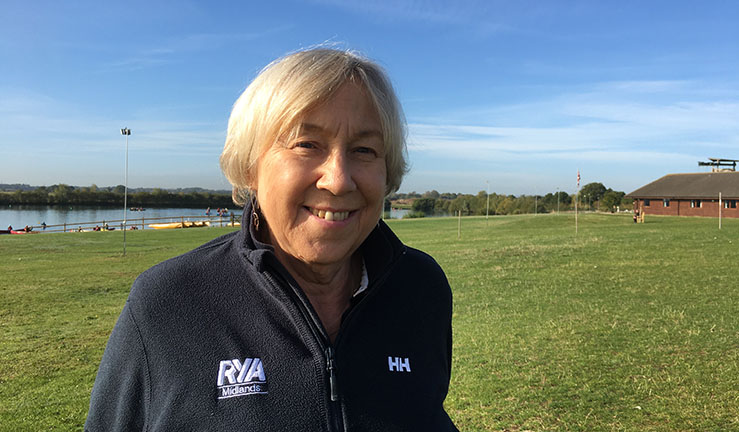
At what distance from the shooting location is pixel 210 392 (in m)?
1.42

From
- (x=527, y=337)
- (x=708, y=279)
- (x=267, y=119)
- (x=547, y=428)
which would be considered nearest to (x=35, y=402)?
(x=547, y=428)

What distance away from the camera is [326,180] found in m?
1.53

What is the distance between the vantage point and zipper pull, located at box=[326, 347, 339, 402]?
5.00 feet

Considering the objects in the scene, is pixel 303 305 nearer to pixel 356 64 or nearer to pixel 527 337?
pixel 356 64

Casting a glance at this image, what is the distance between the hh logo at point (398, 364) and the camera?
168 cm

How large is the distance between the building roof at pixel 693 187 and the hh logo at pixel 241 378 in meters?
62.9

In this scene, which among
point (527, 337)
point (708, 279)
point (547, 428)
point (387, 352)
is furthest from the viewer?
point (708, 279)

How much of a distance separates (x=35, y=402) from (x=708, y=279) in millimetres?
14299

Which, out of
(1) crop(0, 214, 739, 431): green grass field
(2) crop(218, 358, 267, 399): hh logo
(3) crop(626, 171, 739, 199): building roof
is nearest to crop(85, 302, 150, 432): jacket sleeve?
(2) crop(218, 358, 267, 399): hh logo

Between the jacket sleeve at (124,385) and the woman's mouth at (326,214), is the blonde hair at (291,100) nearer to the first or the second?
the woman's mouth at (326,214)

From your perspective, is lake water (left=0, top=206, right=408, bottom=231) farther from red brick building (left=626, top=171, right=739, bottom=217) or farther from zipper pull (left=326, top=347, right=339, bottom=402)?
zipper pull (left=326, top=347, right=339, bottom=402)

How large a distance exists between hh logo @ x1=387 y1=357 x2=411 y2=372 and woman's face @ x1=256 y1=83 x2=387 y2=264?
0.37m

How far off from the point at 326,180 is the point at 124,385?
793 millimetres

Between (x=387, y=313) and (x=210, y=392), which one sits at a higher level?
(x=387, y=313)
